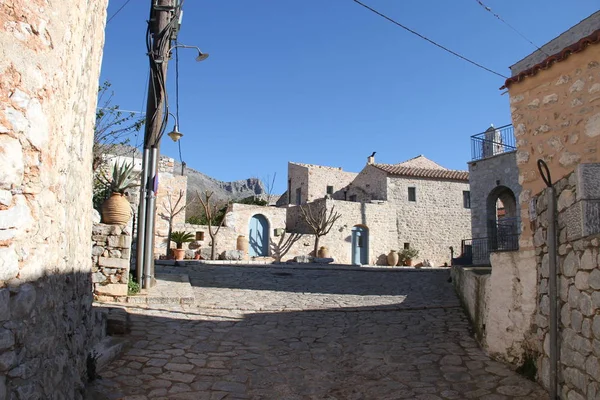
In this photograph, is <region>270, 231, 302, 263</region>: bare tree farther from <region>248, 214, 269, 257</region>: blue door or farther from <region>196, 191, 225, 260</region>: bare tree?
<region>196, 191, 225, 260</region>: bare tree

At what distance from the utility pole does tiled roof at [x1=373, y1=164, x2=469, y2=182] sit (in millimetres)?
23579

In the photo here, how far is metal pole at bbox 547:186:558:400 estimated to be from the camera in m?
3.83

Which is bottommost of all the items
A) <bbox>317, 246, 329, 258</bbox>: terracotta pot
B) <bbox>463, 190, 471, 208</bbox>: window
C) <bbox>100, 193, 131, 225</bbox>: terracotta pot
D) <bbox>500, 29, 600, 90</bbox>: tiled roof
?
<bbox>317, 246, 329, 258</bbox>: terracotta pot

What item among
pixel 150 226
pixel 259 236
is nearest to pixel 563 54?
pixel 150 226

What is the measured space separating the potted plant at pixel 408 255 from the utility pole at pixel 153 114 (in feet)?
74.8

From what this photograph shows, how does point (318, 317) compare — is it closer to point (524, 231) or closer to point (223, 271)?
point (524, 231)

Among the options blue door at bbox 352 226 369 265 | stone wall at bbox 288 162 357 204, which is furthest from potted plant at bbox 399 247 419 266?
stone wall at bbox 288 162 357 204

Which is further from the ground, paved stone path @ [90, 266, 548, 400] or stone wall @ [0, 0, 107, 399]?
stone wall @ [0, 0, 107, 399]

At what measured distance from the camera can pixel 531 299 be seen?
4.76m

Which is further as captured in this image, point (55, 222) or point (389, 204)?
point (389, 204)

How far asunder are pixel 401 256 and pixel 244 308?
2313cm

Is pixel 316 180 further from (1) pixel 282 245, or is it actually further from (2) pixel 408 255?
(1) pixel 282 245

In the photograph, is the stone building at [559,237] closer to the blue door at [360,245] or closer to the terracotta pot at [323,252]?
the terracotta pot at [323,252]

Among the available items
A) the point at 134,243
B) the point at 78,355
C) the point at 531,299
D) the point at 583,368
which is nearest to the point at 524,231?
the point at 531,299
